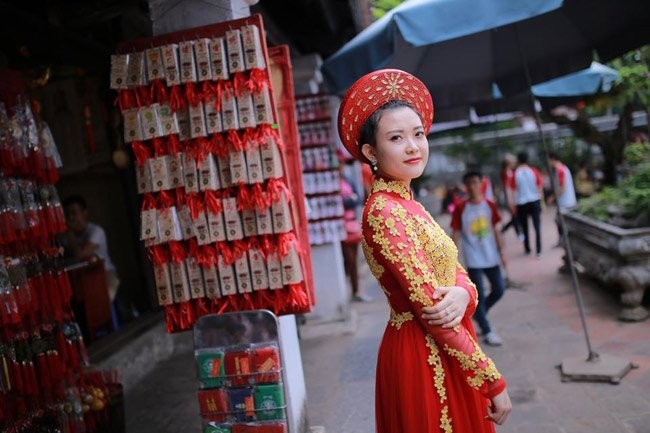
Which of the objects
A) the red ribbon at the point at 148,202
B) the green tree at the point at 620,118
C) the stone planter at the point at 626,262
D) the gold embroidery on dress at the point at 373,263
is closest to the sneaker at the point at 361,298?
the stone planter at the point at 626,262

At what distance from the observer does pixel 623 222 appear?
6555 mm

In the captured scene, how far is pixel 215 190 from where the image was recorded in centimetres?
321

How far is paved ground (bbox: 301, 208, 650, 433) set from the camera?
13.0 feet

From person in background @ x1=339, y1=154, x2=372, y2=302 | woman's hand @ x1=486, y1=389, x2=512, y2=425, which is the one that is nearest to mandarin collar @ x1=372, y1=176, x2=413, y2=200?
woman's hand @ x1=486, y1=389, x2=512, y2=425

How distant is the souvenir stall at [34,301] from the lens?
10.6 ft

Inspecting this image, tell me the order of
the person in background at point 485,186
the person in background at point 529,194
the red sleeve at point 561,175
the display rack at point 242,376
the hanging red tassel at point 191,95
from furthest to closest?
the person in background at point 529,194 < the red sleeve at point 561,175 < the person in background at point 485,186 < the hanging red tassel at point 191,95 < the display rack at point 242,376

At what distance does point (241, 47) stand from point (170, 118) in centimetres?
54

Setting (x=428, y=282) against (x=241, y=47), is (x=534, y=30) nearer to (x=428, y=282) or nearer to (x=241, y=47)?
(x=241, y=47)

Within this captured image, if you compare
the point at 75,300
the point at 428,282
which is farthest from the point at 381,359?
the point at 75,300

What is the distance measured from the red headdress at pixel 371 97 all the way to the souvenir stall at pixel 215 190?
0.84 m

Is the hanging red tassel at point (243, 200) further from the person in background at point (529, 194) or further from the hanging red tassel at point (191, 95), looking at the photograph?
the person in background at point (529, 194)

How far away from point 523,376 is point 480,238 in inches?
54.5

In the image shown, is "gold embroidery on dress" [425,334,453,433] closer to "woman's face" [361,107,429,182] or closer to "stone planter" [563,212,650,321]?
"woman's face" [361,107,429,182]

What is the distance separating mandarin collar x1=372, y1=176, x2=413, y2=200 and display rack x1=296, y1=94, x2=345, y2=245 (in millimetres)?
4632
